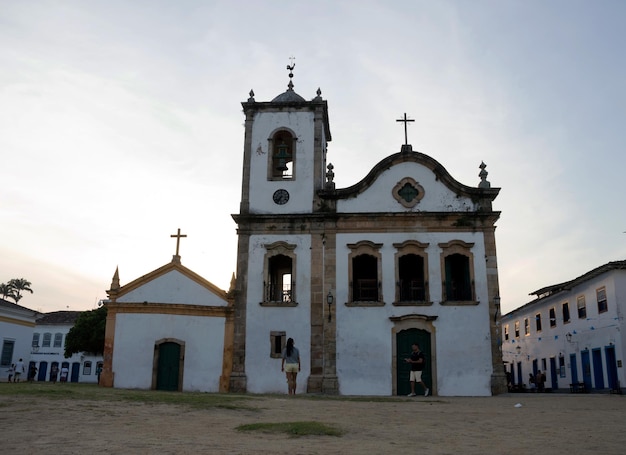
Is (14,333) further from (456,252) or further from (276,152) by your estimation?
(456,252)

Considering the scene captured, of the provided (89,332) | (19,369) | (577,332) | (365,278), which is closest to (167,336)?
(365,278)

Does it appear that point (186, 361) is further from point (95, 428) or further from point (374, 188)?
point (95, 428)

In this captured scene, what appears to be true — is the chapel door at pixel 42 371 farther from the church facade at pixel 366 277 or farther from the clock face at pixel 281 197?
the clock face at pixel 281 197

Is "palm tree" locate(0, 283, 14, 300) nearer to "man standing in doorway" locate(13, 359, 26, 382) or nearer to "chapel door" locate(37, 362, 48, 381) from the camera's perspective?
"chapel door" locate(37, 362, 48, 381)

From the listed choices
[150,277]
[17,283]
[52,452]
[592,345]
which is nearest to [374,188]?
[150,277]

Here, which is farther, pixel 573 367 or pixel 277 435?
pixel 573 367

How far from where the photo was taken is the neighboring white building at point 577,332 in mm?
24328

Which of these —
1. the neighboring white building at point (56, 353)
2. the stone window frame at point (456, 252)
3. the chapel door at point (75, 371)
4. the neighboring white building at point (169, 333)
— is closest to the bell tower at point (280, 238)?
the neighboring white building at point (169, 333)

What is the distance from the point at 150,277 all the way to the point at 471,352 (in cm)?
1143

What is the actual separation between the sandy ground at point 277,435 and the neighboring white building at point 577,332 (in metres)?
16.2

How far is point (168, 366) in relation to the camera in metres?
20.4

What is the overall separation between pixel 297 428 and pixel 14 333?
92.9 feet

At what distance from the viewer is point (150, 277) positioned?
828 inches

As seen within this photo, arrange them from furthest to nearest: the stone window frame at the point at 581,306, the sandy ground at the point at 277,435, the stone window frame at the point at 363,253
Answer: the stone window frame at the point at 581,306 < the stone window frame at the point at 363,253 < the sandy ground at the point at 277,435
